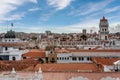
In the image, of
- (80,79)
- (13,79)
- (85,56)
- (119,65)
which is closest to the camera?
(13,79)

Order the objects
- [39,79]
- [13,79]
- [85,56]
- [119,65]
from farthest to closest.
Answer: [85,56]
[119,65]
[39,79]
[13,79]

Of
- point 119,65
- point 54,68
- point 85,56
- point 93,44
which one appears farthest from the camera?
point 93,44

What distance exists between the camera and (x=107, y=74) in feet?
104

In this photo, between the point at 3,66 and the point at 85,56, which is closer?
the point at 3,66

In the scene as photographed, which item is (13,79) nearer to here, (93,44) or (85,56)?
(85,56)

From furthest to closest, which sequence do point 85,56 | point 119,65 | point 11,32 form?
point 11,32 → point 85,56 → point 119,65

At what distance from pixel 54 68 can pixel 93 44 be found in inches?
3593

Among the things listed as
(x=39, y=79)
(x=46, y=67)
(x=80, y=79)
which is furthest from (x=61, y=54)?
(x=39, y=79)

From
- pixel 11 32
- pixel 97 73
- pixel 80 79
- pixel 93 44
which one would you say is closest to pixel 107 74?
pixel 97 73

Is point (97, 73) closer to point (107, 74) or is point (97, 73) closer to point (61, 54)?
point (107, 74)

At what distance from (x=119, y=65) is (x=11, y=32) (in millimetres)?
57125

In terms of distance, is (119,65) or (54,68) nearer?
(119,65)

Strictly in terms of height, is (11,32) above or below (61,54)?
above

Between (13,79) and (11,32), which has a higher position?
(11,32)
